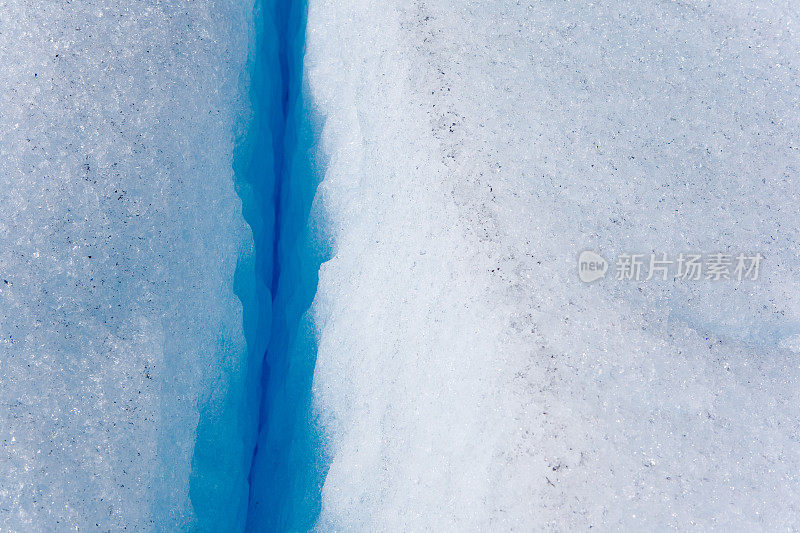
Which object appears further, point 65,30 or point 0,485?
point 65,30

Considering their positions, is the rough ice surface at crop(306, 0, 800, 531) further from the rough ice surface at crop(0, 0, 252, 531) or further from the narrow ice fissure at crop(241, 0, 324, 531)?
the rough ice surface at crop(0, 0, 252, 531)

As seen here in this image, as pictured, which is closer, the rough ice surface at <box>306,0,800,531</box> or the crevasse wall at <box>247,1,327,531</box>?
the rough ice surface at <box>306,0,800,531</box>

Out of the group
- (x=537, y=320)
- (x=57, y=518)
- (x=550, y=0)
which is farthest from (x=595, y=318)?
(x=57, y=518)

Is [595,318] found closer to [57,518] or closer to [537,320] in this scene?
[537,320]

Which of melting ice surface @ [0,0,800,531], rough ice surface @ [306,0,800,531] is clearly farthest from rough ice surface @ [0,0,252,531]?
rough ice surface @ [306,0,800,531]

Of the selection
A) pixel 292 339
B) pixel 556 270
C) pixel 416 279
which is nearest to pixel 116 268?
pixel 292 339

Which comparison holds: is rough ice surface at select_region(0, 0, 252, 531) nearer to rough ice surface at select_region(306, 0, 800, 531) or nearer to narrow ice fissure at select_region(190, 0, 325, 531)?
narrow ice fissure at select_region(190, 0, 325, 531)
